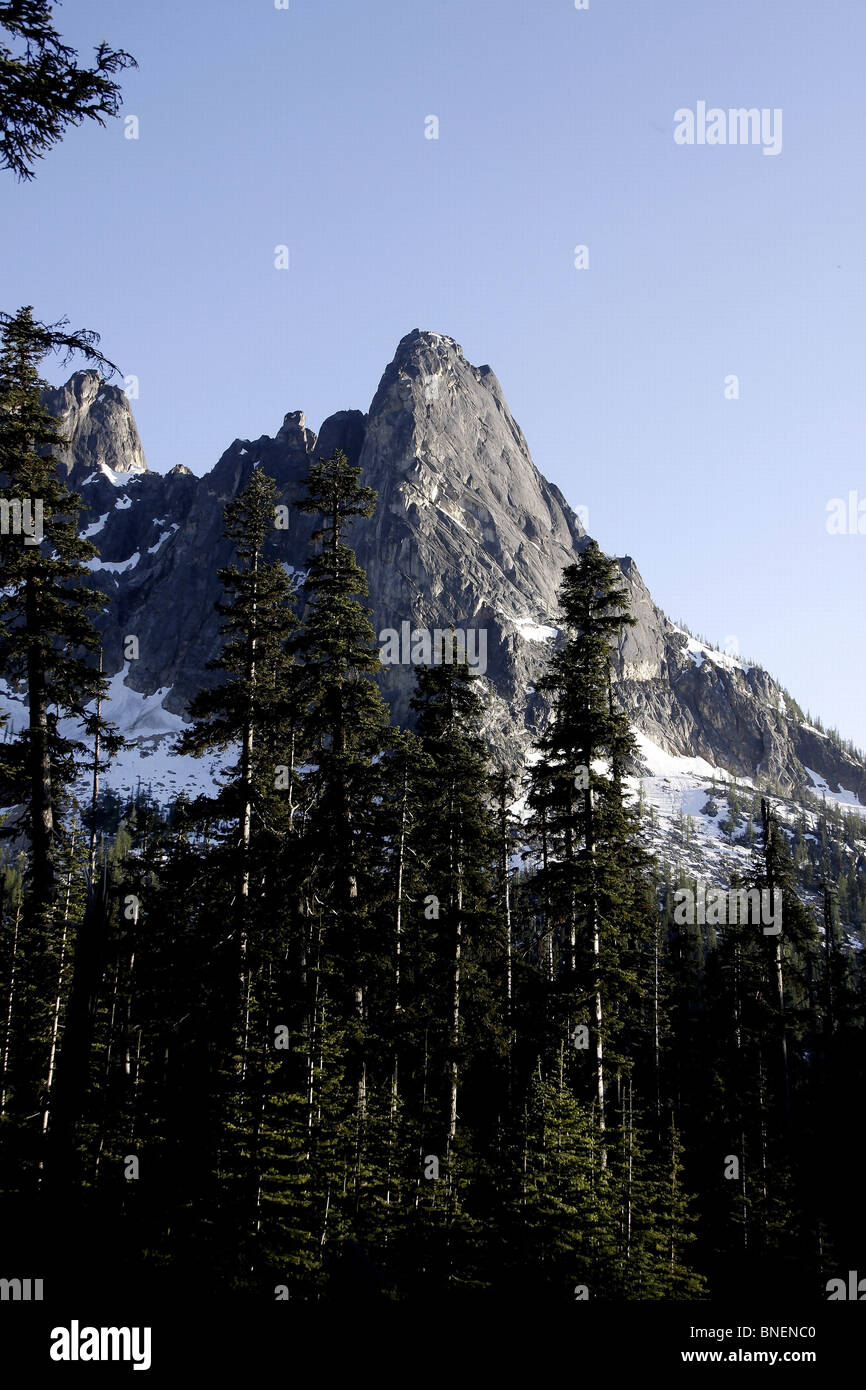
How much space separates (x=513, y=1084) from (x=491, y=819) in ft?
48.5

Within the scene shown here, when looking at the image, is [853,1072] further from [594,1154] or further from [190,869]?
[190,869]

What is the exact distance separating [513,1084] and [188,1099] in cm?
1848

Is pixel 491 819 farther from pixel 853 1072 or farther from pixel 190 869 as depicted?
pixel 853 1072

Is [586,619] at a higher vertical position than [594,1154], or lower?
higher

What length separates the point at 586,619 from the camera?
24250 mm
